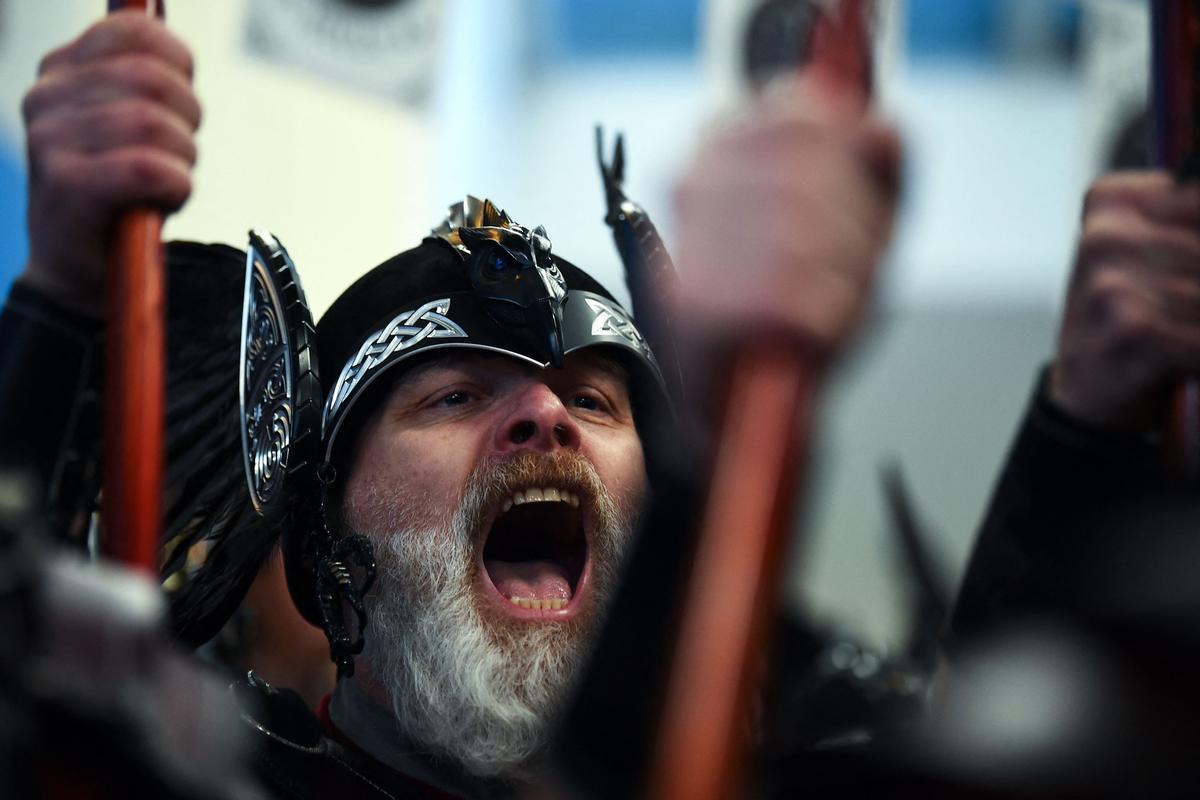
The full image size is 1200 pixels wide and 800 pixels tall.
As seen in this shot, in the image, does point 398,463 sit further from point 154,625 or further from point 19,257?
point 154,625

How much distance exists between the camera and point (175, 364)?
1.40 meters

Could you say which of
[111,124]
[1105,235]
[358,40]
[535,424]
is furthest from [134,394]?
[358,40]

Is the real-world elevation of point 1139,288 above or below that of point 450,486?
above

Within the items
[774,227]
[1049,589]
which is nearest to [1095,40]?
[1049,589]

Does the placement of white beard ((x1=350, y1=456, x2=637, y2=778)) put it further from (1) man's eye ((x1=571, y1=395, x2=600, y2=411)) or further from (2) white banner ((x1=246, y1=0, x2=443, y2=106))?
(2) white banner ((x1=246, y1=0, x2=443, y2=106))

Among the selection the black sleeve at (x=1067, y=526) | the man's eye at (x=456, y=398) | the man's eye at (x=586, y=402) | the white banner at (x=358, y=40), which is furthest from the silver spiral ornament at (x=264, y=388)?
the white banner at (x=358, y=40)

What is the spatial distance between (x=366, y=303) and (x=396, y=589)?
328 millimetres

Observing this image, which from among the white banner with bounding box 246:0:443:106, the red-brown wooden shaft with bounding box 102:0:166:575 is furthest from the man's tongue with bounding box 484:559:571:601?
the white banner with bounding box 246:0:443:106

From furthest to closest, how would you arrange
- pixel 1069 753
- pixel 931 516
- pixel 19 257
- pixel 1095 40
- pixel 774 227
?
1. pixel 1095 40
2. pixel 931 516
3. pixel 19 257
4. pixel 1069 753
5. pixel 774 227

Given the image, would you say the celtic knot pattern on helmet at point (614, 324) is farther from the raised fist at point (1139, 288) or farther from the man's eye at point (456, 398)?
the raised fist at point (1139, 288)

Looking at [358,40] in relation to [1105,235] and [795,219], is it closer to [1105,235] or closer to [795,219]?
[1105,235]

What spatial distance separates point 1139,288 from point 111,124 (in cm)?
74

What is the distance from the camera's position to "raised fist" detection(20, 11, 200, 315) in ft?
3.06

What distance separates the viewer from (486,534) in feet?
4.58
